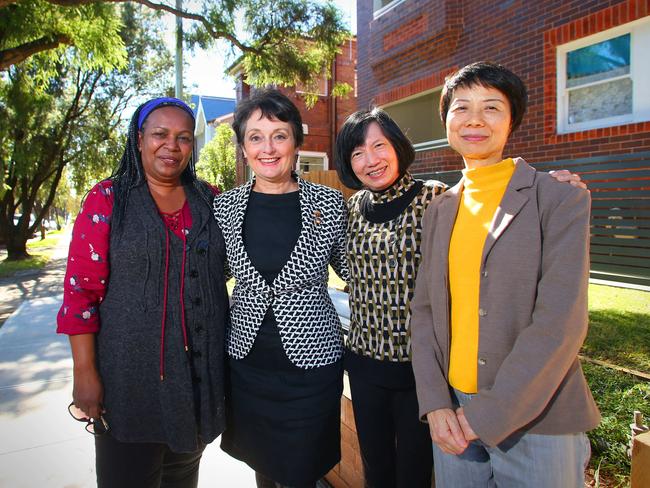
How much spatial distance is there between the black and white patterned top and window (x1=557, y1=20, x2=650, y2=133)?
17.7 feet

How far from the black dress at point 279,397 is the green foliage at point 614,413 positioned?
1.25 metres

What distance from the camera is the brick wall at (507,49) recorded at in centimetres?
615

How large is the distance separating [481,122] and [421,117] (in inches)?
345

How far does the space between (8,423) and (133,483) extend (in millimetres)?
2459

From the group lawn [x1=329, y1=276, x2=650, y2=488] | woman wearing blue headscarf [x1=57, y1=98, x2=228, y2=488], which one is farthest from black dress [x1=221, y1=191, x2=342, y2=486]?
lawn [x1=329, y1=276, x2=650, y2=488]

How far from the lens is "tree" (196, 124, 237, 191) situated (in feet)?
64.7

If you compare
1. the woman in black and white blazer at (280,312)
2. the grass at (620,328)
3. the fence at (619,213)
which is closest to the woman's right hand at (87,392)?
the woman in black and white blazer at (280,312)

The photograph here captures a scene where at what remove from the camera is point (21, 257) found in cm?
1777

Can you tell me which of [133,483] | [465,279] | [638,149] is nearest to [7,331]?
[133,483]

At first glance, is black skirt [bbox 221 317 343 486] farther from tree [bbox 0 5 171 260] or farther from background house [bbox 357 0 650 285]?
tree [bbox 0 5 171 260]

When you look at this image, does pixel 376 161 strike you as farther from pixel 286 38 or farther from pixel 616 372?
pixel 286 38

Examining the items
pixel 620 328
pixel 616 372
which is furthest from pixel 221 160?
pixel 616 372

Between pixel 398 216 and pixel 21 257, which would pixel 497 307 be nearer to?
pixel 398 216

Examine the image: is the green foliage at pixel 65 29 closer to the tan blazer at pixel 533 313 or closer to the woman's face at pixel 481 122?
the woman's face at pixel 481 122
